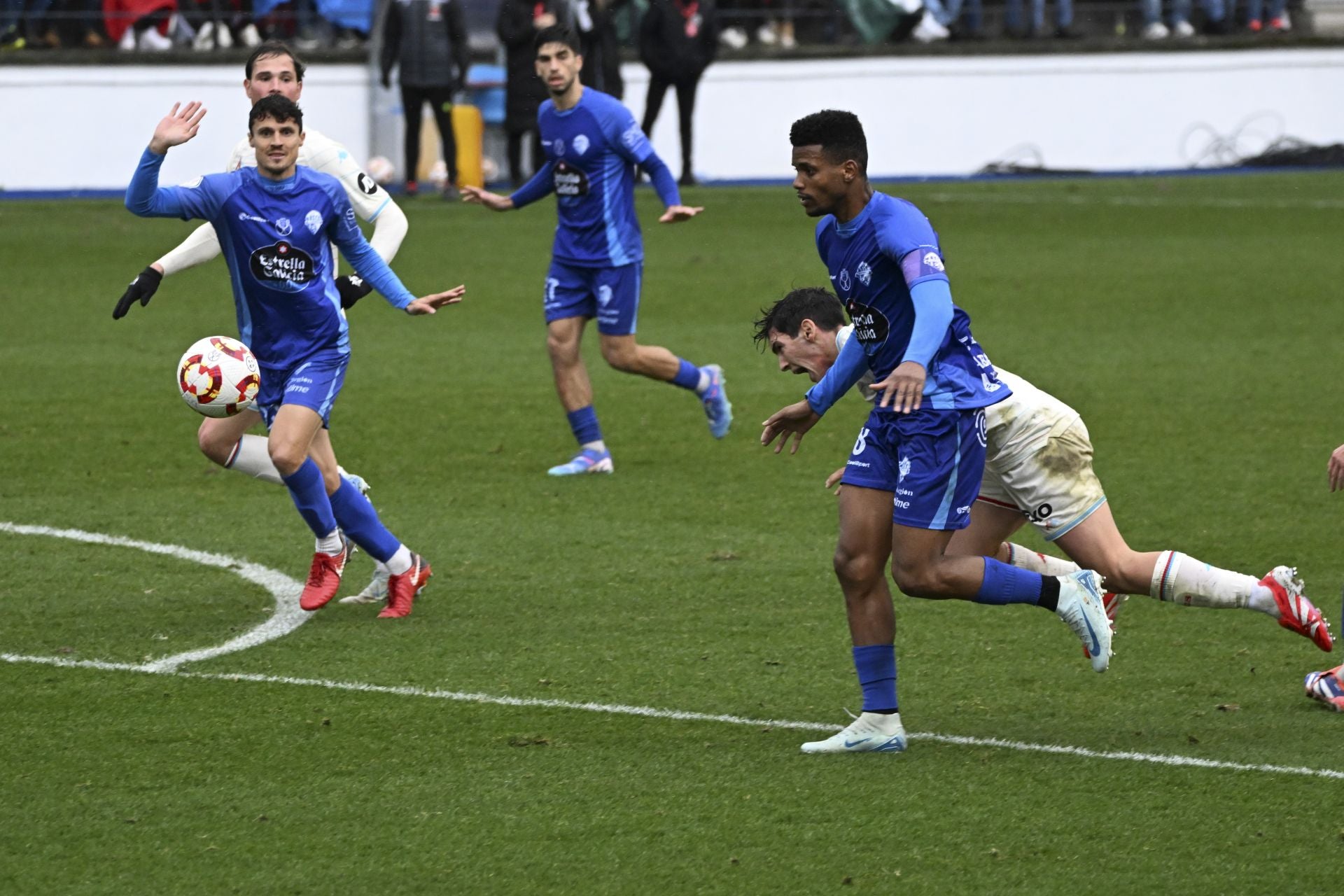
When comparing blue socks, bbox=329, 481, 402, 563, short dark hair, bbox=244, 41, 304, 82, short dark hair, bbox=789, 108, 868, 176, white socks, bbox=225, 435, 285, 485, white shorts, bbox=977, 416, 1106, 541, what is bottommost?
blue socks, bbox=329, 481, 402, 563

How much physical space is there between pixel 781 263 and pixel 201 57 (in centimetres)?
945

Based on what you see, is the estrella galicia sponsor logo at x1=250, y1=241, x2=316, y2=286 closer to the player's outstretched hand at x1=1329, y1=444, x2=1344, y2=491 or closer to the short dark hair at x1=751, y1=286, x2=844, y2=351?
the short dark hair at x1=751, y1=286, x2=844, y2=351

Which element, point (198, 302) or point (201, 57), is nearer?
point (198, 302)

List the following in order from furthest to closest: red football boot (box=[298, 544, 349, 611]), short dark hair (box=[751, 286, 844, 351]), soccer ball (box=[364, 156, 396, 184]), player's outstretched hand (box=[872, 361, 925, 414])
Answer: soccer ball (box=[364, 156, 396, 184])
red football boot (box=[298, 544, 349, 611])
short dark hair (box=[751, 286, 844, 351])
player's outstretched hand (box=[872, 361, 925, 414])

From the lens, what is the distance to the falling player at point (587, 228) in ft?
33.9

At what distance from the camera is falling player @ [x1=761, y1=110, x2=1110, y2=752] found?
18.0ft

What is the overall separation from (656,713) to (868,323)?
139 cm

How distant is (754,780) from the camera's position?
541cm

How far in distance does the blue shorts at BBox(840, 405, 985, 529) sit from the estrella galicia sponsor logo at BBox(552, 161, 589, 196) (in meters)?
5.10

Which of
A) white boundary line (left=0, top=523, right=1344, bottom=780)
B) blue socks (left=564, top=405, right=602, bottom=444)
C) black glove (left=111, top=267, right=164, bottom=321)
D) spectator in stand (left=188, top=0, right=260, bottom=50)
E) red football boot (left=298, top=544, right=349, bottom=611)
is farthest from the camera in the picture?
spectator in stand (left=188, top=0, right=260, bottom=50)

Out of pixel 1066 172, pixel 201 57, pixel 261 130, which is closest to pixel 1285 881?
pixel 261 130

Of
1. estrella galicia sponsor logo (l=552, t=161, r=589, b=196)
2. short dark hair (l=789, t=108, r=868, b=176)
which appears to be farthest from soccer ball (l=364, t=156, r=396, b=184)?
short dark hair (l=789, t=108, r=868, b=176)

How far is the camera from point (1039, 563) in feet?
21.7

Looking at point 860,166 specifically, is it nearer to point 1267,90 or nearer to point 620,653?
point 620,653
